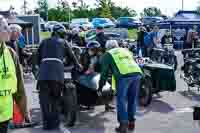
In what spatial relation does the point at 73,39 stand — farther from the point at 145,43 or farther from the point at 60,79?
the point at 60,79

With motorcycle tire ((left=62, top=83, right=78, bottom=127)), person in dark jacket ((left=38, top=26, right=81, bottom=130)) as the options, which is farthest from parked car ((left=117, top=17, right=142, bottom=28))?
person in dark jacket ((left=38, top=26, right=81, bottom=130))

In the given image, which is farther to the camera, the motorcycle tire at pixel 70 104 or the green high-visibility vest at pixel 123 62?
the motorcycle tire at pixel 70 104

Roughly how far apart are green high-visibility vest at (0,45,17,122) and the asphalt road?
3.52 meters

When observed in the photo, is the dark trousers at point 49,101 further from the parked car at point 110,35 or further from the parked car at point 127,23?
the parked car at point 127,23

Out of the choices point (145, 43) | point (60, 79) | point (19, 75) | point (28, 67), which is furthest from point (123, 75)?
point (145, 43)

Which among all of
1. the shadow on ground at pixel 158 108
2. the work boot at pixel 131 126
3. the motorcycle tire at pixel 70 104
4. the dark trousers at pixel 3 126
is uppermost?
the dark trousers at pixel 3 126

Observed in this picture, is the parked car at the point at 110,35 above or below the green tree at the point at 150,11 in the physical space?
below

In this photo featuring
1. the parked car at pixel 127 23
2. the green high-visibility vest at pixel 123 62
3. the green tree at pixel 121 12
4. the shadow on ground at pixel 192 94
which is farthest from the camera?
the green tree at pixel 121 12

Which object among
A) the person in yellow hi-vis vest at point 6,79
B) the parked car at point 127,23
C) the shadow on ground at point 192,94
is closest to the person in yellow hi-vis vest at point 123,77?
the person in yellow hi-vis vest at point 6,79

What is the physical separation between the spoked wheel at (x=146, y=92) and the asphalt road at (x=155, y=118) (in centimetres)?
15

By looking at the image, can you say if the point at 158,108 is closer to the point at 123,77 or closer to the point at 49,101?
the point at 123,77

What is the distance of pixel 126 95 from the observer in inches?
287

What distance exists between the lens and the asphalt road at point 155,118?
25.0 feet

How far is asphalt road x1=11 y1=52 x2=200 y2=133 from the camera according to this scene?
7.62m
